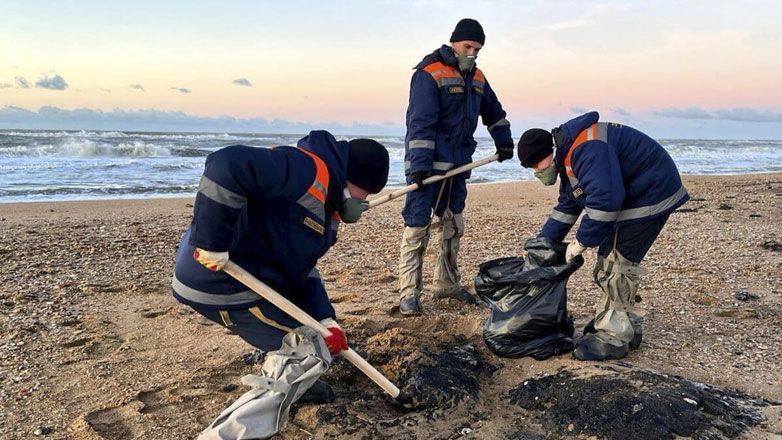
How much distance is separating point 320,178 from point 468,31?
2.54 metres

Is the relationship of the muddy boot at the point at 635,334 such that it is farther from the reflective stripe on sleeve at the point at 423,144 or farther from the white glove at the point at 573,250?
the reflective stripe on sleeve at the point at 423,144

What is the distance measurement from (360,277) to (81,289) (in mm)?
2506

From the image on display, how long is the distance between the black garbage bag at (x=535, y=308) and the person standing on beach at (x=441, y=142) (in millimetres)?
1047

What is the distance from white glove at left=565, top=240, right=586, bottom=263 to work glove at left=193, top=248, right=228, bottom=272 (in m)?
2.13

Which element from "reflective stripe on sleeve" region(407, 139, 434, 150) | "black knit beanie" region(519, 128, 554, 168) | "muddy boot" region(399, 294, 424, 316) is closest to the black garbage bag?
"black knit beanie" region(519, 128, 554, 168)

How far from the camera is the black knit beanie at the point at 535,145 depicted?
12.1 feet

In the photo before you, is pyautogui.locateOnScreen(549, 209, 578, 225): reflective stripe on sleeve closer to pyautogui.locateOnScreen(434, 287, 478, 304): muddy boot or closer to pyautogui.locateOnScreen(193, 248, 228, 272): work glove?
pyautogui.locateOnScreen(434, 287, 478, 304): muddy boot

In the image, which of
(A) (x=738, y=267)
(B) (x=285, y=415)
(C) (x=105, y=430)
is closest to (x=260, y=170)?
(B) (x=285, y=415)

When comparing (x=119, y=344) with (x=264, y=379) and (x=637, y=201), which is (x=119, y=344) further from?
(x=637, y=201)

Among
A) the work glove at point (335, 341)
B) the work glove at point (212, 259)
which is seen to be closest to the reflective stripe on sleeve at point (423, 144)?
the work glove at point (335, 341)

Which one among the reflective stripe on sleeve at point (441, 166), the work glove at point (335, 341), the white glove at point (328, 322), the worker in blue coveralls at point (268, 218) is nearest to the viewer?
the worker in blue coveralls at point (268, 218)

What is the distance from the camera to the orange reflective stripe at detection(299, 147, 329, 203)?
263 cm

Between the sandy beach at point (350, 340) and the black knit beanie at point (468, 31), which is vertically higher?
the black knit beanie at point (468, 31)

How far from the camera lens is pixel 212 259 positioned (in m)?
2.55
